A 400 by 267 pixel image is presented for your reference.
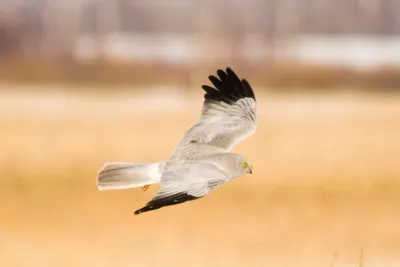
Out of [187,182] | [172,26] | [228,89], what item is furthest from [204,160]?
[172,26]

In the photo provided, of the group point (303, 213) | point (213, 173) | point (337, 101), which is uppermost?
point (337, 101)

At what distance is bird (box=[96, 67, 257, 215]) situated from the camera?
4.95 meters

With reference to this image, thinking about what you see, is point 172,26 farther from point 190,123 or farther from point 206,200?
point 206,200

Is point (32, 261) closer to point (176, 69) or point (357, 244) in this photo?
point (357, 244)

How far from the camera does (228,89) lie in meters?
5.84

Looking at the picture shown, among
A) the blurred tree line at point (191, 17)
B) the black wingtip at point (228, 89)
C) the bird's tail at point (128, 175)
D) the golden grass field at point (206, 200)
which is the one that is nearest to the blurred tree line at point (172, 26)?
the blurred tree line at point (191, 17)

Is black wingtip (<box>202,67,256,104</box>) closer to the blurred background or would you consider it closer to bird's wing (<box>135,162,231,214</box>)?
bird's wing (<box>135,162,231,214</box>)

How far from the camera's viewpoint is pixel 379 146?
1378 cm

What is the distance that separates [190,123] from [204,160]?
34.8 ft

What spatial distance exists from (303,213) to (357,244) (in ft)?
3.99

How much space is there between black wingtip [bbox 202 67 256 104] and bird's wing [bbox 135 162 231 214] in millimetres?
713

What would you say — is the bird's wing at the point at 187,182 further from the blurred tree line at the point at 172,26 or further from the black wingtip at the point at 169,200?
the blurred tree line at the point at 172,26

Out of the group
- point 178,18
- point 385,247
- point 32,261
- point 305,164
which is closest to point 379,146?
point 305,164

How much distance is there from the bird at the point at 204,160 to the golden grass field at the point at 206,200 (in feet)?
2.77
